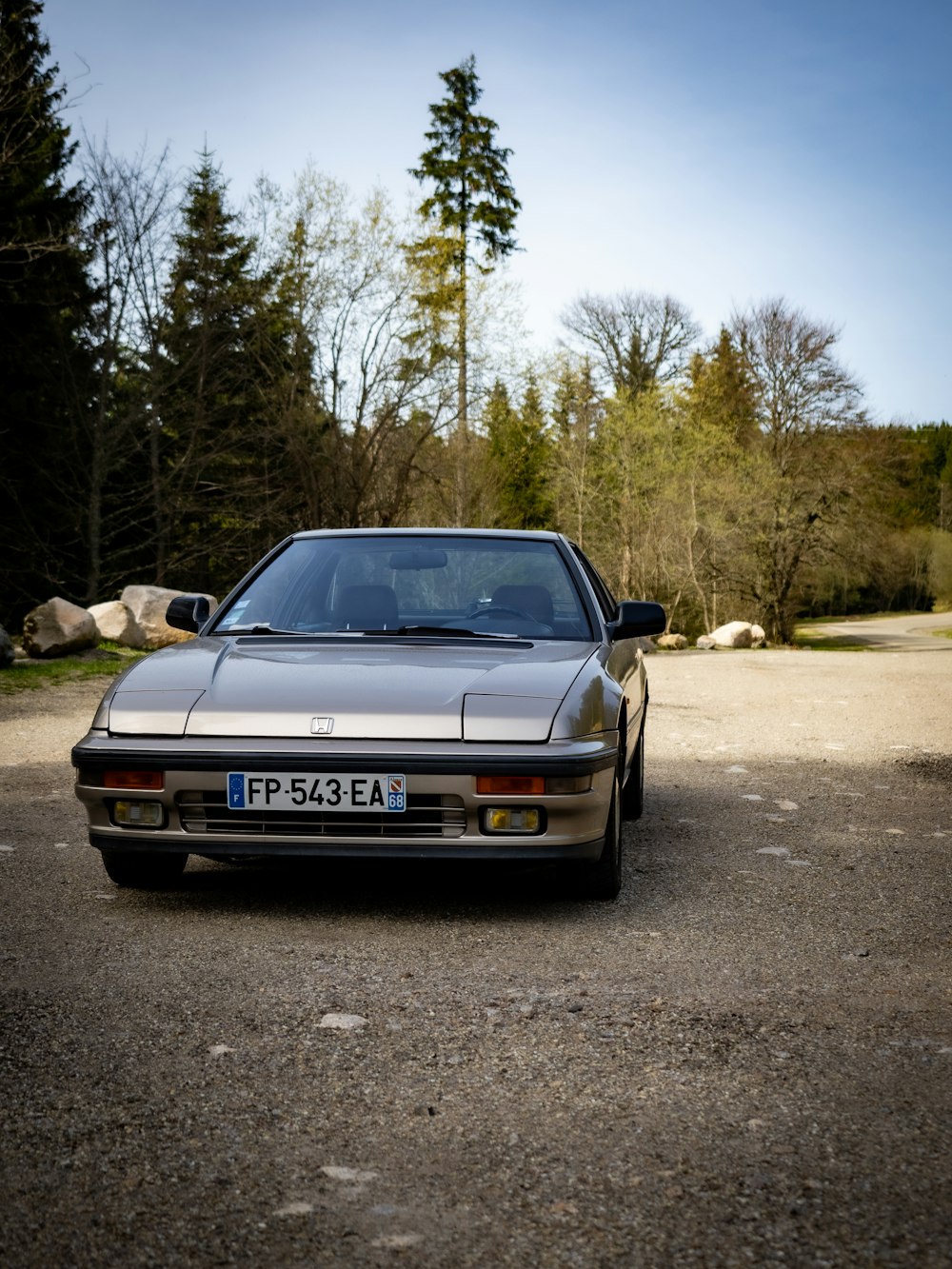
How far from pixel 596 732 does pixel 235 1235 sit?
255cm

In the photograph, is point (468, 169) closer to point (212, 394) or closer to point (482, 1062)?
point (212, 394)

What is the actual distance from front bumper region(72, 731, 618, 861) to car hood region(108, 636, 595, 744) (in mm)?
54

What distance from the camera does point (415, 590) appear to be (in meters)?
5.78

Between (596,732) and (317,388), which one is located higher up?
(317,388)

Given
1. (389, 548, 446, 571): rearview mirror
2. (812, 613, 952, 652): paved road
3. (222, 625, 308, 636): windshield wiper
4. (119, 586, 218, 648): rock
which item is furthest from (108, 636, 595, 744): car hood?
(812, 613, 952, 652): paved road

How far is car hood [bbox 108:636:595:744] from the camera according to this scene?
438cm

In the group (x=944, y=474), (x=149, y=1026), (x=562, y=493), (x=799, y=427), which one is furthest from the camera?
(x=944, y=474)

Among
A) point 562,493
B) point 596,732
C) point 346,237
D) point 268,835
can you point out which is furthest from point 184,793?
point 562,493

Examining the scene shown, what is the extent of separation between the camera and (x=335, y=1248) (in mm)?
2230

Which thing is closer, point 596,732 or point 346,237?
point 596,732

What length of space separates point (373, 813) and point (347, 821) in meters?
0.10

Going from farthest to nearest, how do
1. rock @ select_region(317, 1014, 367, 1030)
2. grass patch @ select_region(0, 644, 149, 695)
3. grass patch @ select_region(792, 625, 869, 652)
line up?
grass patch @ select_region(792, 625, 869, 652) < grass patch @ select_region(0, 644, 149, 695) < rock @ select_region(317, 1014, 367, 1030)

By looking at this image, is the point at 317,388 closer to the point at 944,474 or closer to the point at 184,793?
the point at 184,793

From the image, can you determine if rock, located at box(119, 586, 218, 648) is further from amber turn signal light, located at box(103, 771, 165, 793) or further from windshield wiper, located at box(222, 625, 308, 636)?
amber turn signal light, located at box(103, 771, 165, 793)
